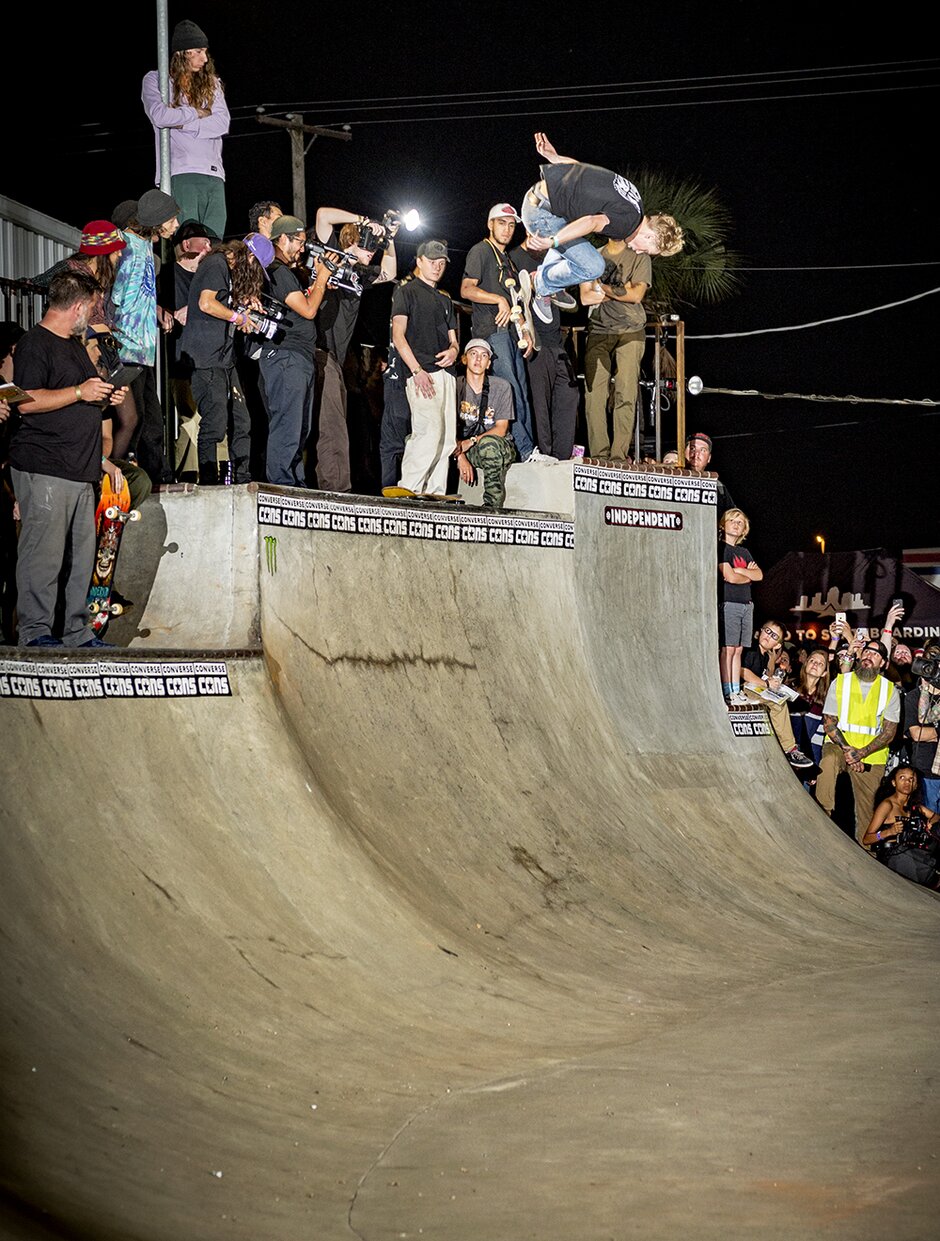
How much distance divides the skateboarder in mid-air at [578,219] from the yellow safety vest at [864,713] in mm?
4534

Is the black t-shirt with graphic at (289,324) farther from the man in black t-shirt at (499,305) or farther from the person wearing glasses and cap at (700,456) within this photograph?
the person wearing glasses and cap at (700,456)

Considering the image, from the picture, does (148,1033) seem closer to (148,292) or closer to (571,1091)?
(571,1091)

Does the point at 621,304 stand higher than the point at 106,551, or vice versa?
the point at 621,304

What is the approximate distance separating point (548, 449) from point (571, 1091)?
6.67 metres

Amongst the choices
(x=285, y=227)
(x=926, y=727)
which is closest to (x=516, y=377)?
(x=285, y=227)

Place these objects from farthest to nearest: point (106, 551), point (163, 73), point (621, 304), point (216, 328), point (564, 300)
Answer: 1. point (621, 304)
2. point (564, 300)
3. point (163, 73)
4. point (216, 328)
5. point (106, 551)

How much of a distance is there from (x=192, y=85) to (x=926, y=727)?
860cm

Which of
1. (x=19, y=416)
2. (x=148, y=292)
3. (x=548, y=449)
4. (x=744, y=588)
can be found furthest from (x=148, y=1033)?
(x=744, y=588)

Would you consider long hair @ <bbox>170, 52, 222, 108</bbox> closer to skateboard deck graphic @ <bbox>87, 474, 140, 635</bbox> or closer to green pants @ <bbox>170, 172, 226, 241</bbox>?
green pants @ <bbox>170, 172, 226, 241</bbox>

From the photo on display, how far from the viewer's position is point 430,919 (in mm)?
7023

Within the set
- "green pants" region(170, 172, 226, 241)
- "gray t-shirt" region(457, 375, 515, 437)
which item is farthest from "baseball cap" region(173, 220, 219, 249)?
"gray t-shirt" region(457, 375, 515, 437)

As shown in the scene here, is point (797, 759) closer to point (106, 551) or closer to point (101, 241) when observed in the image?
point (106, 551)

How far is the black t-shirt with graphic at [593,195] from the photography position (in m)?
10.5

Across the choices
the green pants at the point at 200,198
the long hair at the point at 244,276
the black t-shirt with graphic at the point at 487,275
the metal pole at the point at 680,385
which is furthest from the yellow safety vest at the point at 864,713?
the green pants at the point at 200,198
